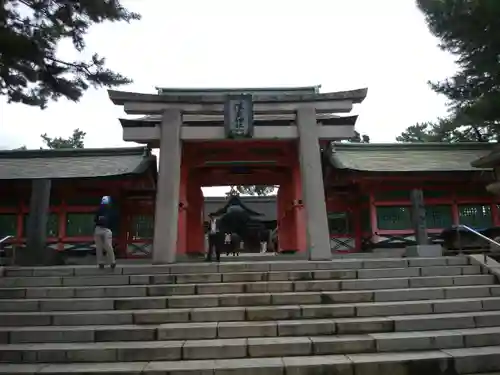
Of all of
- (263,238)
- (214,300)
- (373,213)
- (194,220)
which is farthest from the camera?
(263,238)

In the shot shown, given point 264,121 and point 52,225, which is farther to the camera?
point 52,225

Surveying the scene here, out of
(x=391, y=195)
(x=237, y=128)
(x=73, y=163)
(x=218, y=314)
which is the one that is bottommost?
(x=218, y=314)

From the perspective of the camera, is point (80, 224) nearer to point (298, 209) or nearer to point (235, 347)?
point (298, 209)

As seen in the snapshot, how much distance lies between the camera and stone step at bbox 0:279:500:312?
616 cm

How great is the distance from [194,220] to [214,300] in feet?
28.3

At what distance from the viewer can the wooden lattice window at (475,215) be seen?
1384 centimetres

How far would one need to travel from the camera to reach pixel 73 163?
48.9 feet

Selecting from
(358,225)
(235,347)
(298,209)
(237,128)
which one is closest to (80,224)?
(237,128)

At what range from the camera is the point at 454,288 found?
21.7ft

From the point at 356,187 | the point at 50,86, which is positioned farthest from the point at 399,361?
the point at 356,187

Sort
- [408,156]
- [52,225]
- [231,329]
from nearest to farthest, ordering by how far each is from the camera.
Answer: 1. [231,329]
2. [52,225]
3. [408,156]

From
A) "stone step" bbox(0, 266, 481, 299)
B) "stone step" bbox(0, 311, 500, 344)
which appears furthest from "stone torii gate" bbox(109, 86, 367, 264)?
"stone step" bbox(0, 311, 500, 344)

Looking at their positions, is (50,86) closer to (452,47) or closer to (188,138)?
(188,138)

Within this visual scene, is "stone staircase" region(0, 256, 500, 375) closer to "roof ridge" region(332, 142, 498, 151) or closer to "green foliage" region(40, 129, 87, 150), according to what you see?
"roof ridge" region(332, 142, 498, 151)
